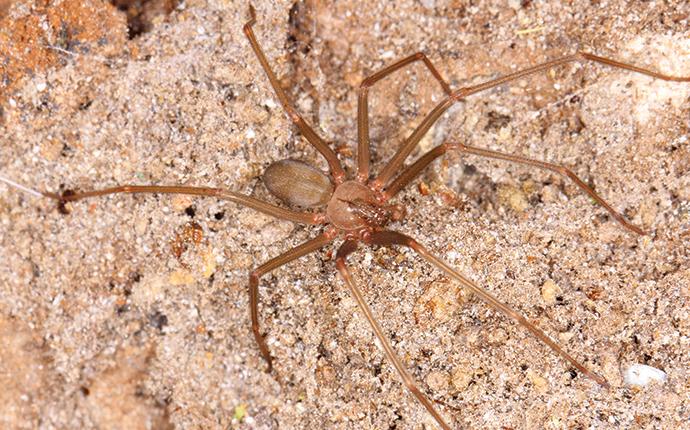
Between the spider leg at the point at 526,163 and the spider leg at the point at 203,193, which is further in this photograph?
the spider leg at the point at 203,193

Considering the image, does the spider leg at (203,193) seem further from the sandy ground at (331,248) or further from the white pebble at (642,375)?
the white pebble at (642,375)

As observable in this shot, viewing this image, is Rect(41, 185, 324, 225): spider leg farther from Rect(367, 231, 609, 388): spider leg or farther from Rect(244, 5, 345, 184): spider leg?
Rect(367, 231, 609, 388): spider leg

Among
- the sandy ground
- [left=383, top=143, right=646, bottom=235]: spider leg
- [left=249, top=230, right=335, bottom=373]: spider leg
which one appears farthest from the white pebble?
[left=249, top=230, right=335, bottom=373]: spider leg

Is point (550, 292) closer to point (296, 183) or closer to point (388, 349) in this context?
point (388, 349)

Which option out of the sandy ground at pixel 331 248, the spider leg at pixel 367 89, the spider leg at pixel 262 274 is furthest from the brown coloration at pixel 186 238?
the spider leg at pixel 367 89

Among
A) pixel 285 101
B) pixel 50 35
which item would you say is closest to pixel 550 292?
pixel 285 101

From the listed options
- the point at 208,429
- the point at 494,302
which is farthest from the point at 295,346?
the point at 494,302

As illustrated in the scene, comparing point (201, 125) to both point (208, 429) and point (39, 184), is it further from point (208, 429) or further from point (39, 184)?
point (208, 429)
